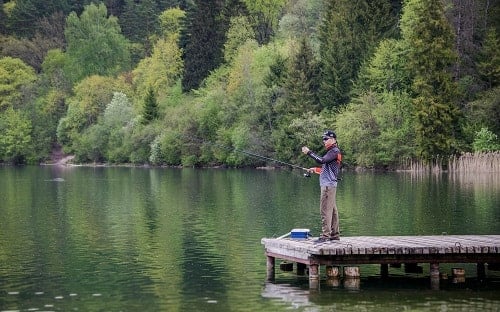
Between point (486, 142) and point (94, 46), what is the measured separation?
81106 mm

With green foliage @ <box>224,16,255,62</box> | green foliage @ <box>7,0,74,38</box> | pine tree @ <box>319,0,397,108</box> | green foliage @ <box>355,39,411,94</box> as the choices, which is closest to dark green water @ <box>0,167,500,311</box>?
green foliage @ <box>355,39,411,94</box>

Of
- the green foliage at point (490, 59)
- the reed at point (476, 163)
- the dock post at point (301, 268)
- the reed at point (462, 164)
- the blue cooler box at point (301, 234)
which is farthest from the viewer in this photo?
the green foliage at point (490, 59)

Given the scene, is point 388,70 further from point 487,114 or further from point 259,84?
point 259,84

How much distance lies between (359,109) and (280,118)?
991 centimetres

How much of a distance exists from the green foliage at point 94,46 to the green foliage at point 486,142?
2904 inches

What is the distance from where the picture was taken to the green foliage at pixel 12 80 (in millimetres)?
140375

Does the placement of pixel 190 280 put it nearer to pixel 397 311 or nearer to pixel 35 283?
pixel 35 283

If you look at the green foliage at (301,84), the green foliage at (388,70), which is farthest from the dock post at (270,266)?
the green foliage at (301,84)

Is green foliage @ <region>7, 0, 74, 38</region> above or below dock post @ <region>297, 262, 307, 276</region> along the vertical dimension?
above

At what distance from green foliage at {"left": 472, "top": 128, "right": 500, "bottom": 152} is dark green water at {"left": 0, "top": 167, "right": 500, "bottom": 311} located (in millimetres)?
8940

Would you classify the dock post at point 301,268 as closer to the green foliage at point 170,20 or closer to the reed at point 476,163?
the reed at point 476,163

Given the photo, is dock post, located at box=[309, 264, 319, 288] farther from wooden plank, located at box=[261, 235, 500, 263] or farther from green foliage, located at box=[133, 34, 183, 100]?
green foliage, located at box=[133, 34, 183, 100]

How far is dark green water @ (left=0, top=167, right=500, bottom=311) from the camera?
80.0 feet

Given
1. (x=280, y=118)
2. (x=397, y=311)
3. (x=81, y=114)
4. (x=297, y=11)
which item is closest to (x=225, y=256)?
(x=397, y=311)
